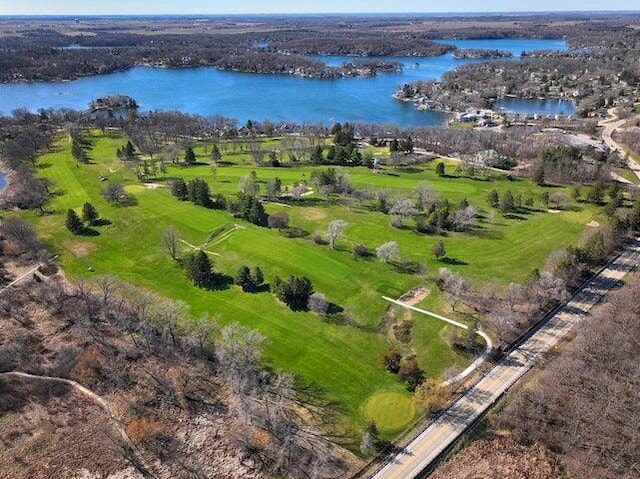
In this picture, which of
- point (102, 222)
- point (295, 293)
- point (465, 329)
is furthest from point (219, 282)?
point (102, 222)

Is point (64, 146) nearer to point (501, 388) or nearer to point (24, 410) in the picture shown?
point (24, 410)

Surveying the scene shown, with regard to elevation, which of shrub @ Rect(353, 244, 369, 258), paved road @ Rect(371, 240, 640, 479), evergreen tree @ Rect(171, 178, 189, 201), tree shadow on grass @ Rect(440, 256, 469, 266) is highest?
evergreen tree @ Rect(171, 178, 189, 201)

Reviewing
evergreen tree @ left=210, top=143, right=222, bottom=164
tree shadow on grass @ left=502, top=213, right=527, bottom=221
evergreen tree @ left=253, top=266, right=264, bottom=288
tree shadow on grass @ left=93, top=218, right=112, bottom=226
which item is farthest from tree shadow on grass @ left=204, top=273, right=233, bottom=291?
evergreen tree @ left=210, top=143, right=222, bottom=164

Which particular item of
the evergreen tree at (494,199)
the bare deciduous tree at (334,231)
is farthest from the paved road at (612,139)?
the bare deciduous tree at (334,231)

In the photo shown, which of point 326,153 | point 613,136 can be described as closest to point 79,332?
point 326,153

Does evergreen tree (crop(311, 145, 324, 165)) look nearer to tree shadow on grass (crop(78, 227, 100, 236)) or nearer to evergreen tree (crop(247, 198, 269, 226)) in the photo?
evergreen tree (crop(247, 198, 269, 226))

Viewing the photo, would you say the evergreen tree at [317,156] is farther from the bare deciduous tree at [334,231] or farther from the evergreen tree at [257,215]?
the bare deciduous tree at [334,231]
